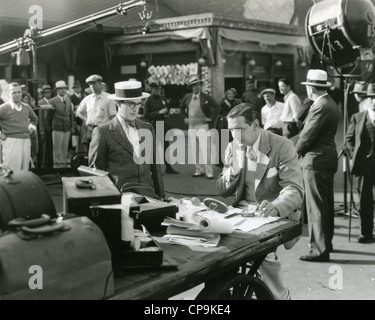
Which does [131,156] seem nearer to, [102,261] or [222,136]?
[102,261]

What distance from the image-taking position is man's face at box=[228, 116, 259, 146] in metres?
4.04

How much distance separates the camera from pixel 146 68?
60.9ft

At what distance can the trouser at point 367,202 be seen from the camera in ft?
23.1

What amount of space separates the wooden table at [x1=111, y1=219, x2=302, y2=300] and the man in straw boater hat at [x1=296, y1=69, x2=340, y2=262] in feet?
9.16

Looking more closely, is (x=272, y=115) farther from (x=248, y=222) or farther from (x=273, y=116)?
(x=248, y=222)

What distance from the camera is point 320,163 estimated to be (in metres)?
6.27

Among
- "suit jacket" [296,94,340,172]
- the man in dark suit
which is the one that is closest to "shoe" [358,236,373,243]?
the man in dark suit

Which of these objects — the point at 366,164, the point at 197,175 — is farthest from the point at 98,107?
the point at 366,164

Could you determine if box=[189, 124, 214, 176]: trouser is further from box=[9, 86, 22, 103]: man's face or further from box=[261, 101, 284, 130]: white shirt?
box=[9, 86, 22, 103]: man's face

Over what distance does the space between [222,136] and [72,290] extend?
35.2 feet

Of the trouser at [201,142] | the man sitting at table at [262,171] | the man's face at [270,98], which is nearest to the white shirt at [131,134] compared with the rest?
the man sitting at table at [262,171]

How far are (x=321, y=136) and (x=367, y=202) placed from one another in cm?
143
